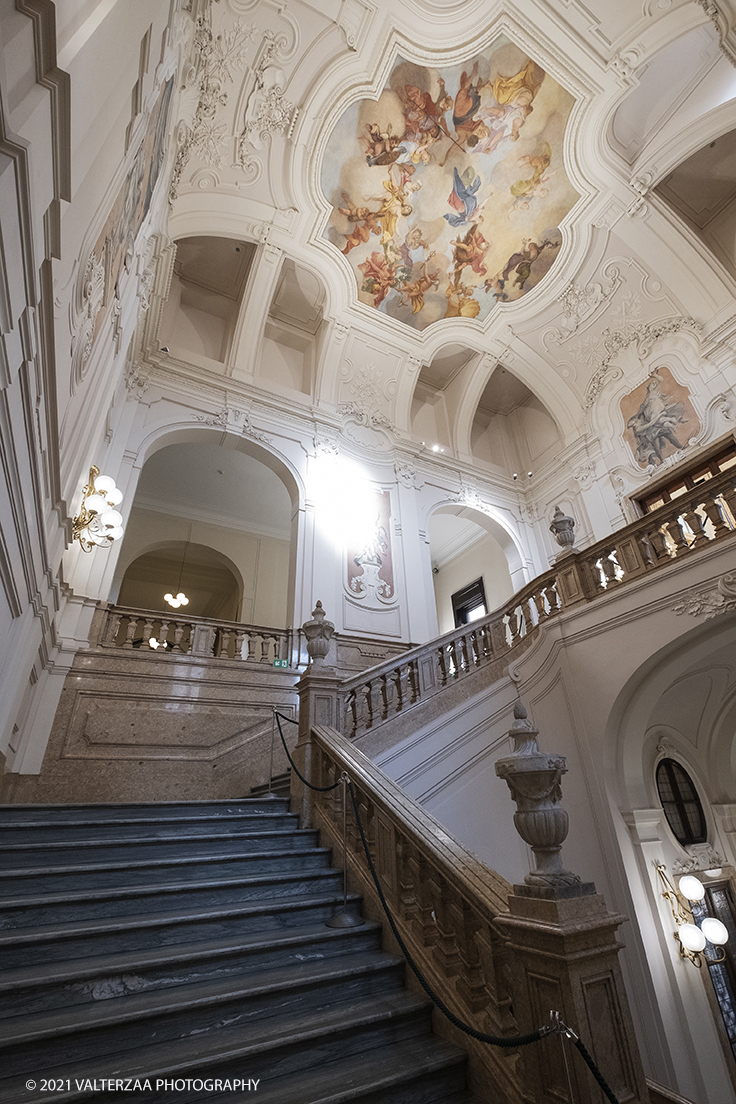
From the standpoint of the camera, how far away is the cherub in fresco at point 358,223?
939cm

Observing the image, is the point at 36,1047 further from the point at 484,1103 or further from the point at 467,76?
the point at 467,76

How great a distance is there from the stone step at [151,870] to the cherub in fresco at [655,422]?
949 centimetres

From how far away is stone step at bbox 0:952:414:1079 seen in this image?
1982 millimetres

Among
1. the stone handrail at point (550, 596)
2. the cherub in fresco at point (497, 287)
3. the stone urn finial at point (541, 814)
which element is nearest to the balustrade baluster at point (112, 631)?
the stone handrail at point (550, 596)

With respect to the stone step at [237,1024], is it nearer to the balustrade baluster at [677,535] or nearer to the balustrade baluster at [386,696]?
the balustrade baluster at [386,696]

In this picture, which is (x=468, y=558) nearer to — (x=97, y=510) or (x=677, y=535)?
(x=677, y=535)

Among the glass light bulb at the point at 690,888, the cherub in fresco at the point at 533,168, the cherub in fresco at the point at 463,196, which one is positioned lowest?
the glass light bulb at the point at 690,888

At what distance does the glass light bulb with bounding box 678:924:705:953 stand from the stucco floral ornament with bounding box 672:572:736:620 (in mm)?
3271

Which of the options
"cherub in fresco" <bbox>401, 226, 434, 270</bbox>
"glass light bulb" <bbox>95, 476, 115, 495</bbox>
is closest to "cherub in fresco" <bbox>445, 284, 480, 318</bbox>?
"cherub in fresco" <bbox>401, 226, 434, 270</bbox>

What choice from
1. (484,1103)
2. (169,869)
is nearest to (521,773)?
(484,1103)

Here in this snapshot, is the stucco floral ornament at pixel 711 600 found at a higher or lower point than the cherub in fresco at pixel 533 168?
lower

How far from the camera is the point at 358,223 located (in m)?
9.63

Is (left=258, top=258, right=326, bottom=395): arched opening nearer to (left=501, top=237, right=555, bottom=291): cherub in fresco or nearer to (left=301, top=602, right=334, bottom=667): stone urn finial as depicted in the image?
(left=501, top=237, right=555, bottom=291): cherub in fresco

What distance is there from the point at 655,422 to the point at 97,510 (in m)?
9.83
